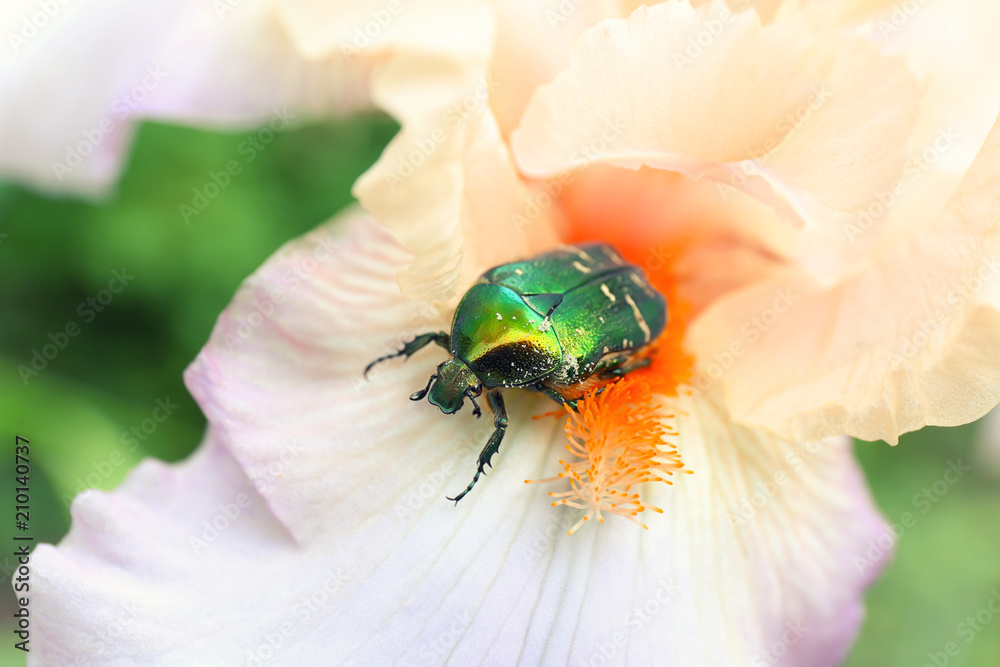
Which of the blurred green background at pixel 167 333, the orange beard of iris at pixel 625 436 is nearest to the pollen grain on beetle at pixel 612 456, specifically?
the orange beard of iris at pixel 625 436

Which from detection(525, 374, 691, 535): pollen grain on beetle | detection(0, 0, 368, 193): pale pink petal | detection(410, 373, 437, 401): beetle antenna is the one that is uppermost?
detection(0, 0, 368, 193): pale pink petal

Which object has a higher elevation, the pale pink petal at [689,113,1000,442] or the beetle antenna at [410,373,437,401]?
the beetle antenna at [410,373,437,401]

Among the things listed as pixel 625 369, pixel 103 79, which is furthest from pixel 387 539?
pixel 103 79

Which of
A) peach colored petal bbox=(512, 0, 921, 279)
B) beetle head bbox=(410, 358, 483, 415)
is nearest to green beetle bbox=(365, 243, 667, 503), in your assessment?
beetle head bbox=(410, 358, 483, 415)

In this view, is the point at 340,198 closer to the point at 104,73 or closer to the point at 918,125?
the point at 104,73

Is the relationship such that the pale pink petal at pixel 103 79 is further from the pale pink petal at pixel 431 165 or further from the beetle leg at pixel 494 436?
the beetle leg at pixel 494 436

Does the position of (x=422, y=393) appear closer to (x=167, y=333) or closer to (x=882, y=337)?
(x=882, y=337)

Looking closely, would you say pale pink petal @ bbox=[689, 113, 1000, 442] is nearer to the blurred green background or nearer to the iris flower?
the iris flower

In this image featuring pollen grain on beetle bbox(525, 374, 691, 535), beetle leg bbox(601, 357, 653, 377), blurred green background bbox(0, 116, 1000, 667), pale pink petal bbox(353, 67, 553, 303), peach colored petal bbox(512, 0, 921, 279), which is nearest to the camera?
pale pink petal bbox(353, 67, 553, 303)

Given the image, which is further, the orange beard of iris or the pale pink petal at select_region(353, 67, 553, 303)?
the orange beard of iris
